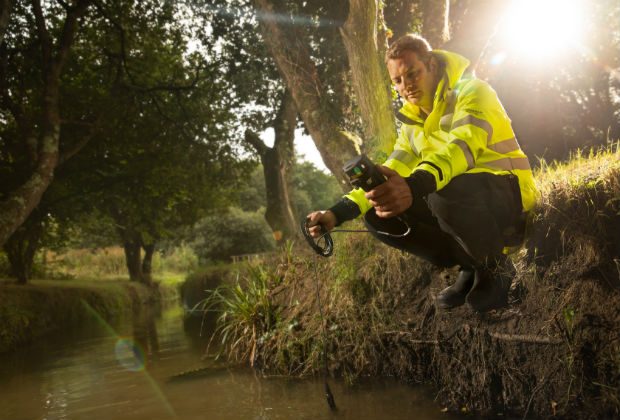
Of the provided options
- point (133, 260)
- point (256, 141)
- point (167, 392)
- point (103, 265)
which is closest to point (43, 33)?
point (256, 141)

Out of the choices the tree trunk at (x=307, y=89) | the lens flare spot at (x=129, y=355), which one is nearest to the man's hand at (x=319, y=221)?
the tree trunk at (x=307, y=89)

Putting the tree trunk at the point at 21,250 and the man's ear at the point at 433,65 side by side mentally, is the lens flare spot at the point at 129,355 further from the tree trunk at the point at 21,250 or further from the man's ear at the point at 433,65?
the tree trunk at the point at 21,250

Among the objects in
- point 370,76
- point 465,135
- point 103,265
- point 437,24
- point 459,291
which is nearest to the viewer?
point 465,135

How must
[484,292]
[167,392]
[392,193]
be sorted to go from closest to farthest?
[392,193], [484,292], [167,392]

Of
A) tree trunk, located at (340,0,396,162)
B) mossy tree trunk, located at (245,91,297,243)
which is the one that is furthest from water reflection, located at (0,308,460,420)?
mossy tree trunk, located at (245,91,297,243)

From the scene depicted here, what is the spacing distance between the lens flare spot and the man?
157 inches

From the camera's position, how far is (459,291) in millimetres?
3334

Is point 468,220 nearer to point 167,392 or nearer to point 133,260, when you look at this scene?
point 167,392

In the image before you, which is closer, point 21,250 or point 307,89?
point 307,89

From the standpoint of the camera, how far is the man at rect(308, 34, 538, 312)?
2639 mm

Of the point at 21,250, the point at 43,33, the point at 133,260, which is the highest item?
the point at 43,33

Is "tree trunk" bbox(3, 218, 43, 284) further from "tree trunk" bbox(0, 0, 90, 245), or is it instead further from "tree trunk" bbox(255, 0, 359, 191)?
"tree trunk" bbox(255, 0, 359, 191)

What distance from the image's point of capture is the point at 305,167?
146 feet

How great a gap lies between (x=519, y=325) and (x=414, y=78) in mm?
1693
